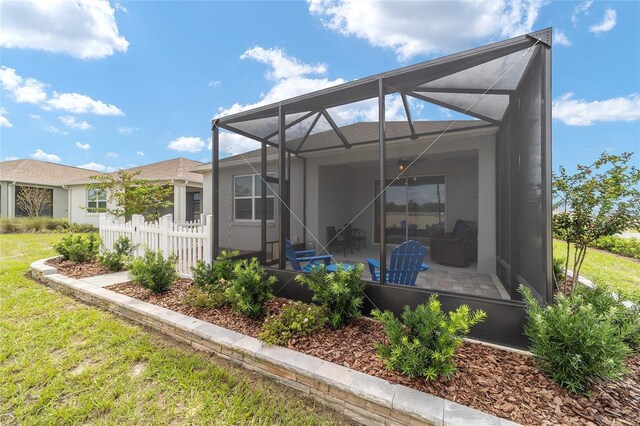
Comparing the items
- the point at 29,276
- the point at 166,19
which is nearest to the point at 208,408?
the point at 29,276

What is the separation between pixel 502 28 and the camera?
3.90 meters

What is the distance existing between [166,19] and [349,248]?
7601 mm

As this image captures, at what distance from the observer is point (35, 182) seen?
53.6 ft

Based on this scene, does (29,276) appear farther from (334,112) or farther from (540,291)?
(540,291)

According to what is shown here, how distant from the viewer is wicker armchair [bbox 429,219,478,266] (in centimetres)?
613

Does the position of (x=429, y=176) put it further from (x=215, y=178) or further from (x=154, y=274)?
(x=154, y=274)

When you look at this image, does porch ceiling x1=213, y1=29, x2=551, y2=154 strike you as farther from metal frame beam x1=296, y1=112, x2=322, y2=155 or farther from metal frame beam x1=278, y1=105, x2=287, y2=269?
metal frame beam x1=278, y1=105, x2=287, y2=269

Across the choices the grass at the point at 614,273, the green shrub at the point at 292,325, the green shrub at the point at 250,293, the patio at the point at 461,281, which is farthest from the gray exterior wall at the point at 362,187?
the green shrub at the point at 292,325

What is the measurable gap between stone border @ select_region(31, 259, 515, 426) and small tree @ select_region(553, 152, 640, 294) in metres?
2.58

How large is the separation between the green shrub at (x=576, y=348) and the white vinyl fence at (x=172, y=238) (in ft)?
14.9

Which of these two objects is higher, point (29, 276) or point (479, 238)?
point (479, 238)

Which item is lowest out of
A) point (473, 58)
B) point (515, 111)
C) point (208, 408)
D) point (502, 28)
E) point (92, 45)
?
point (208, 408)

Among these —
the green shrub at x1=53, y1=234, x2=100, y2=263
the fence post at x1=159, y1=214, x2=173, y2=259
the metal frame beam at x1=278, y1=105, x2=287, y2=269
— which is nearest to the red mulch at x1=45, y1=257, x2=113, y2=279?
the green shrub at x1=53, y1=234, x2=100, y2=263

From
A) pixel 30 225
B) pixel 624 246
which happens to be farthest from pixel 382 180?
pixel 30 225
